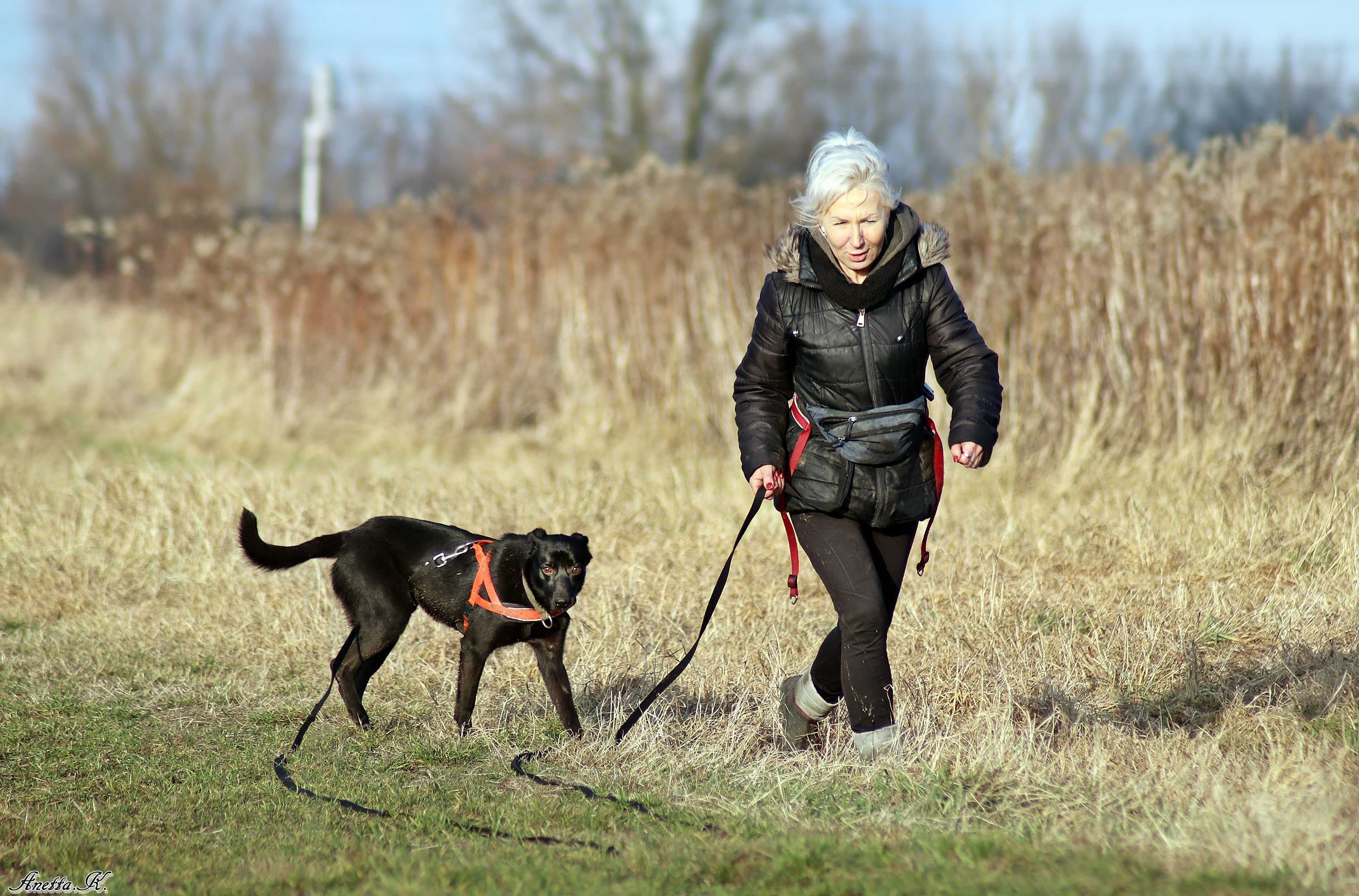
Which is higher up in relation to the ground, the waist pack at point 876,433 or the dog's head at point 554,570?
the waist pack at point 876,433

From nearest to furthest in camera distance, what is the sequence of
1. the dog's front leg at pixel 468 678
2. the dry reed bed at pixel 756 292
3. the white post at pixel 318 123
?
the dog's front leg at pixel 468 678 < the dry reed bed at pixel 756 292 < the white post at pixel 318 123

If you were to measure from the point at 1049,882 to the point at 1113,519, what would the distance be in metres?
4.24

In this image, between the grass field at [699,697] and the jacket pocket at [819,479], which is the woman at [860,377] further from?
the grass field at [699,697]

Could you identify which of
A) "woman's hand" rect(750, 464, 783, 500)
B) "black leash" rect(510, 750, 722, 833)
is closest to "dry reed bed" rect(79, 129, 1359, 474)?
"woman's hand" rect(750, 464, 783, 500)

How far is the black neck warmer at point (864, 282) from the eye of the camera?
3.49 metres

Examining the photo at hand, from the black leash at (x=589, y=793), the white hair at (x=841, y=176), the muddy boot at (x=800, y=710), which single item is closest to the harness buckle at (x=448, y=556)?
the black leash at (x=589, y=793)

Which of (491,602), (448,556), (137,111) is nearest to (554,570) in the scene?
(491,602)

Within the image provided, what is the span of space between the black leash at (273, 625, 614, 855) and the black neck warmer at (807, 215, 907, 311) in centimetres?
155

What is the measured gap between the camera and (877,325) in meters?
3.53

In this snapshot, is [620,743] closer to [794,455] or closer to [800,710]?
[800,710]

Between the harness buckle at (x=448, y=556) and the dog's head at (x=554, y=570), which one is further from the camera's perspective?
the harness buckle at (x=448, y=556)

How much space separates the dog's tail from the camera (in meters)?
4.67

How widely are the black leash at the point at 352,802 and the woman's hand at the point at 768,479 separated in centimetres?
98

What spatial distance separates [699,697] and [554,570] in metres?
0.94
